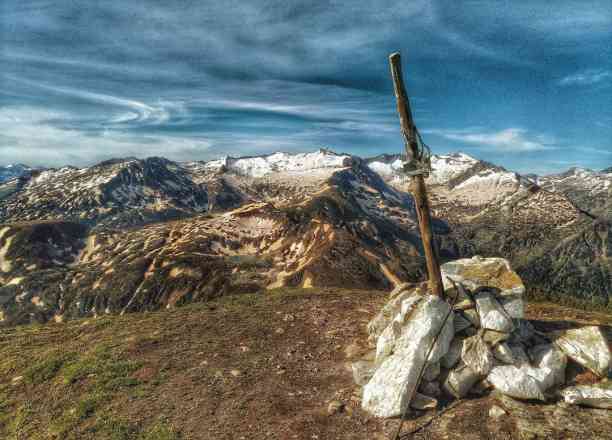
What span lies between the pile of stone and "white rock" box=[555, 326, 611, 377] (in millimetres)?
27

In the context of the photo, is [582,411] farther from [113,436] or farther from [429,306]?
[113,436]

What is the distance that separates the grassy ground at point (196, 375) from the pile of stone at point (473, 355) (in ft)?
3.25

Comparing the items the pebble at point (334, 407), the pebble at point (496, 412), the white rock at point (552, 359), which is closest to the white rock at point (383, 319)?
the pebble at point (334, 407)

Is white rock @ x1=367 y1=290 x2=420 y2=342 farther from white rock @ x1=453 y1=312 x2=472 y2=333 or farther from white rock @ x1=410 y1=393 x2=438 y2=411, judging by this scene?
white rock @ x1=410 y1=393 x2=438 y2=411

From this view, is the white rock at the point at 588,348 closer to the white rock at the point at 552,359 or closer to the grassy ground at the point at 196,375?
the white rock at the point at 552,359

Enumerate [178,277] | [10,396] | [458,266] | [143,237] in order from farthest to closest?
[143,237] < [178,277] < [458,266] < [10,396]

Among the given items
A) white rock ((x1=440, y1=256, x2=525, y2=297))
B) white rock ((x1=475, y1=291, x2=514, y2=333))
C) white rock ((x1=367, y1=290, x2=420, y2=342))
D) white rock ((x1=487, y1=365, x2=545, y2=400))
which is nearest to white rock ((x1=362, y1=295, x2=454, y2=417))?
white rock ((x1=475, y1=291, x2=514, y2=333))

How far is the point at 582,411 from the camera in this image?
11.1 metres

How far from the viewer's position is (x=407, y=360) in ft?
40.5

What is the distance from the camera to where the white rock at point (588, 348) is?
12250 millimetres

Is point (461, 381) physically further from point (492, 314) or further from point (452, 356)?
point (492, 314)

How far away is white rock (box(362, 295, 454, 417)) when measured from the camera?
1184cm

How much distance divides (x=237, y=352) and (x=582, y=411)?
1349 centimetres

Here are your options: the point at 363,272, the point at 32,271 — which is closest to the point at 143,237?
the point at 32,271
